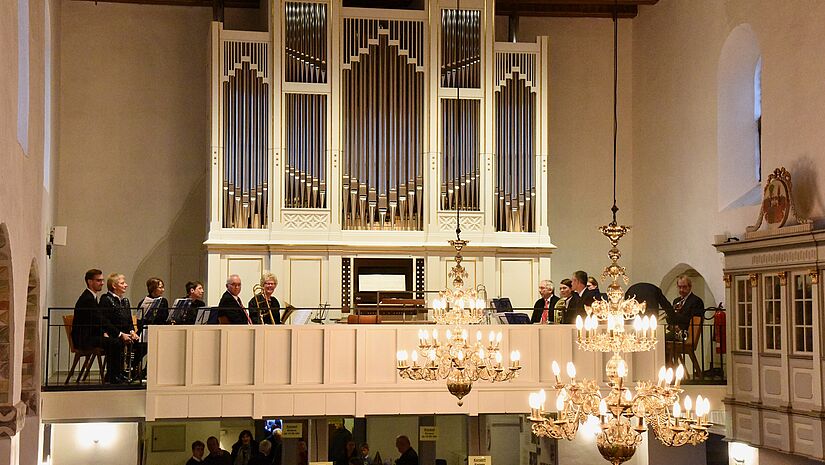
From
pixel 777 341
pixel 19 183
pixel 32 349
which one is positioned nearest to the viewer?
pixel 19 183

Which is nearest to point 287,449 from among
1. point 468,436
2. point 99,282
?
point 468,436

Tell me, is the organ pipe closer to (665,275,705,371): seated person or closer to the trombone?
the trombone

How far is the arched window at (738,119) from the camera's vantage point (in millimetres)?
15375

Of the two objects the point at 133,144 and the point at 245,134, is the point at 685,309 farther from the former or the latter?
the point at 133,144

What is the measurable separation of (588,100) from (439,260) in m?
4.50

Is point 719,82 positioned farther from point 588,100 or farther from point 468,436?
point 468,436

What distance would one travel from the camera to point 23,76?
11719 millimetres

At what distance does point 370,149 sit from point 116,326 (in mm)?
5212

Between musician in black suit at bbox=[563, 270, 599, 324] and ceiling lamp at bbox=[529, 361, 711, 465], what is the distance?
5.27m

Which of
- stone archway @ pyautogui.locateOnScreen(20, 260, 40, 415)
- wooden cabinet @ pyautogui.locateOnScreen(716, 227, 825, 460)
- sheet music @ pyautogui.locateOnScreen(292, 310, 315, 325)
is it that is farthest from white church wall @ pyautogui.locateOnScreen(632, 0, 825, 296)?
stone archway @ pyautogui.locateOnScreen(20, 260, 40, 415)

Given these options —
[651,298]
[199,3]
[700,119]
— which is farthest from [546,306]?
[199,3]

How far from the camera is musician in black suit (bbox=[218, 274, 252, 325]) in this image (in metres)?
13.6

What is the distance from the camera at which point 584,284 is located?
13609mm

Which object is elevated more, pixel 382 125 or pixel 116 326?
pixel 382 125
